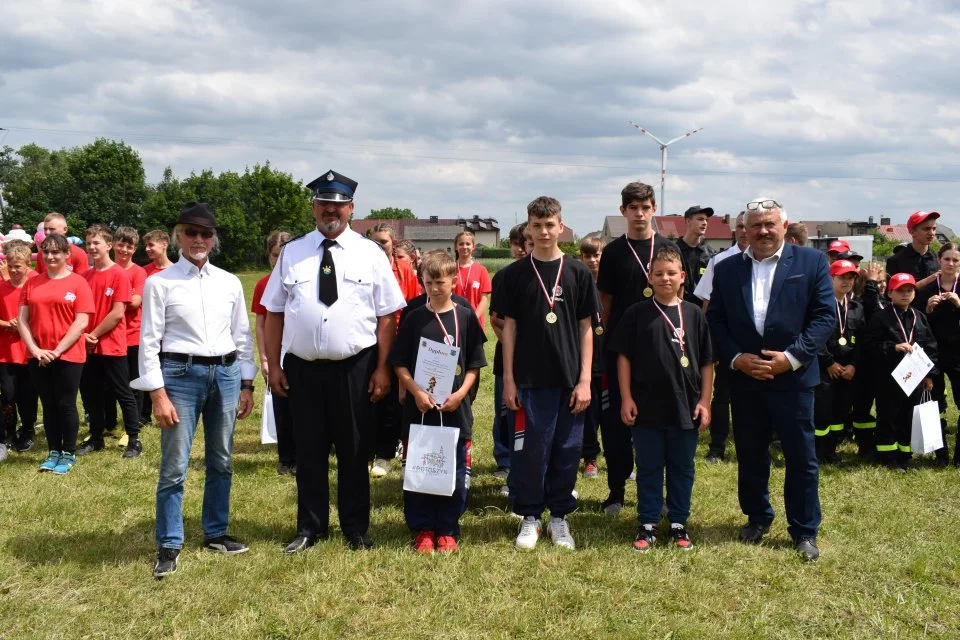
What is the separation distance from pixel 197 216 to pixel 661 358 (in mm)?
3228

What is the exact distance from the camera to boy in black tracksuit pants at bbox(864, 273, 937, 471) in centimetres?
693

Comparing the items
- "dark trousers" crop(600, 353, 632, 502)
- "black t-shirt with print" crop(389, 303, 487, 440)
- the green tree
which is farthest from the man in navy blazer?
the green tree

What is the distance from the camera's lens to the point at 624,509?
5.72 metres

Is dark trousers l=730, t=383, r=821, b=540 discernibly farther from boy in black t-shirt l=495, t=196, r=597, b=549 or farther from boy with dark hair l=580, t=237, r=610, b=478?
boy in black t-shirt l=495, t=196, r=597, b=549

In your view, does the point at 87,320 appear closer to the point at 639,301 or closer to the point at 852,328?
the point at 639,301

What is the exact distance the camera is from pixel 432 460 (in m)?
4.80

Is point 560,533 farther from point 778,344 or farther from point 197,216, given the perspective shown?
point 197,216

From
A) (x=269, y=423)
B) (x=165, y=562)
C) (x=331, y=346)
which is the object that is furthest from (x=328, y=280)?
(x=269, y=423)

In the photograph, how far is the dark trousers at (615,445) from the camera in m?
5.55

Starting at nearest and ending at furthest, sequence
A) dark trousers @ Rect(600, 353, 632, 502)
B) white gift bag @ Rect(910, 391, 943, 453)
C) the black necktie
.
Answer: the black necktie → dark trousers @ Rect(600, 353, 632, 502) → white gift bag @ Rect(910, 391, 943, 453)

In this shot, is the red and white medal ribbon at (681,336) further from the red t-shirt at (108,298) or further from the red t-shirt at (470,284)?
the red t-shirt at (108,298)

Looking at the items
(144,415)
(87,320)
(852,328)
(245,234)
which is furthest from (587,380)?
(245,234)

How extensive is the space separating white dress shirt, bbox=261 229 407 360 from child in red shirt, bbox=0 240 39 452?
13.5ft

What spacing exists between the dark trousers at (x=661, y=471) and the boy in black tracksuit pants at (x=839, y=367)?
9.07 feet
